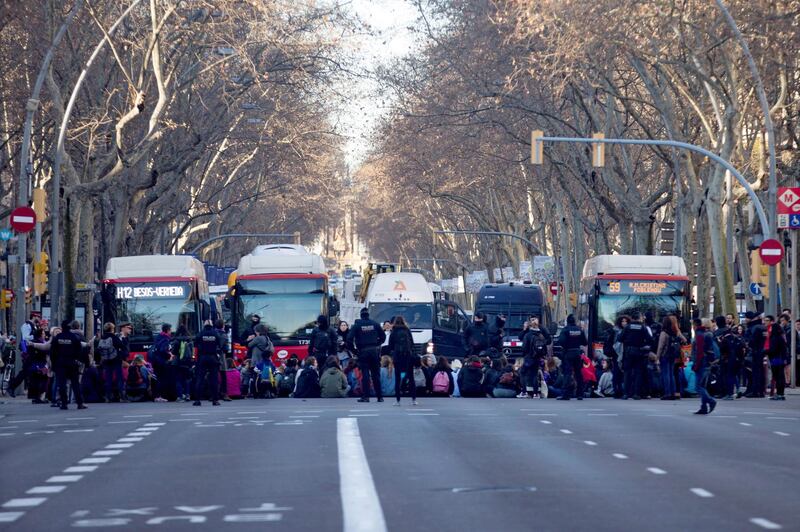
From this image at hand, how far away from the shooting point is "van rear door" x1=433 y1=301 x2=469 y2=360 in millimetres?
42312

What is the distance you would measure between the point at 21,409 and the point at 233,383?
A: 4.57 metres

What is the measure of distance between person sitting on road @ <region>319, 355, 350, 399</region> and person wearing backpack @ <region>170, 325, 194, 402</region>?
2430 millimetres

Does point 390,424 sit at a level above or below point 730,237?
below

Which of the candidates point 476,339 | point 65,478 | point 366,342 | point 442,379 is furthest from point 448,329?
point 65,478

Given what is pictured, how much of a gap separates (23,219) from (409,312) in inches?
556

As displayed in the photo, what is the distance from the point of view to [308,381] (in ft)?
98.4

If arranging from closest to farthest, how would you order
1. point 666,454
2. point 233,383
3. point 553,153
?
point 666,454, point 233,383, point 553,153

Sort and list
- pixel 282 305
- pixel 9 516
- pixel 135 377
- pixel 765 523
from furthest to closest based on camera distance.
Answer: pixel 282 305, pixel 135 377, pixel 9 516, pixel 765 523

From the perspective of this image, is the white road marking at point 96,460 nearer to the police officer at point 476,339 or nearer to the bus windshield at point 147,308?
the bus windshield at point 147,308

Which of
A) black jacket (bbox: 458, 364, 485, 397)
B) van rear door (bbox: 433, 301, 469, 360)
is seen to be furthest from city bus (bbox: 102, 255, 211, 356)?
van rear door (bbox: 433, 301, 469, 360)

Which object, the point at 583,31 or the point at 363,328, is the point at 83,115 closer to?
the point at 583,31

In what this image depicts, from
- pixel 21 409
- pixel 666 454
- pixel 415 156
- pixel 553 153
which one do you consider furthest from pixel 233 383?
pixel 415 156

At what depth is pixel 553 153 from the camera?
47.9m

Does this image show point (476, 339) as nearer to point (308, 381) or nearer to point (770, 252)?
point (308, 381)
